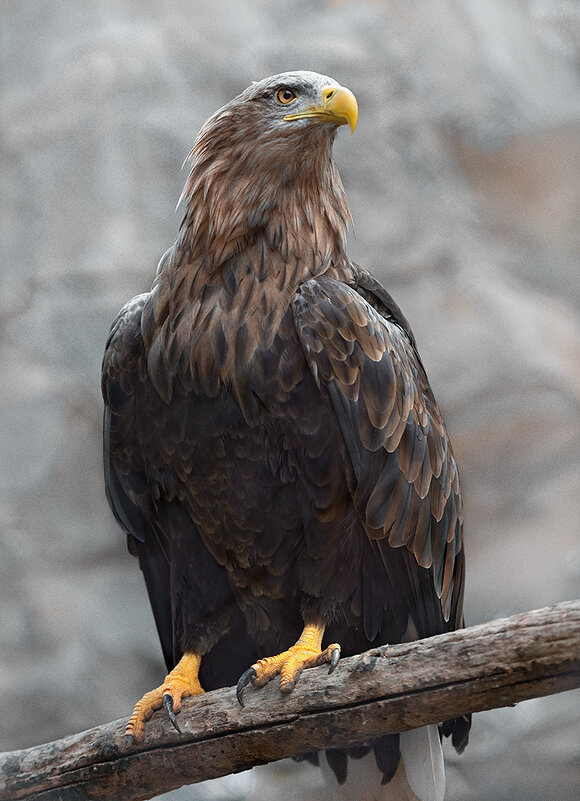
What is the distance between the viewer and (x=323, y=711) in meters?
1.92

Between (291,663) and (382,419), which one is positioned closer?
(291,663)

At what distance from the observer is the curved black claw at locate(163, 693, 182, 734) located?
6.92ft

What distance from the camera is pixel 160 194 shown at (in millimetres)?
3697

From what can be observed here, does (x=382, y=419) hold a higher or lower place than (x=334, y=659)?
higher

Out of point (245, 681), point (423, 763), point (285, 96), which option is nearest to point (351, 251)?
point (285, 96)

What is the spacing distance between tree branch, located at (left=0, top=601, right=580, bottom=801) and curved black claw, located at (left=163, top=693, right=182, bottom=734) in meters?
0.02

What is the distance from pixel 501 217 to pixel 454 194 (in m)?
0.21

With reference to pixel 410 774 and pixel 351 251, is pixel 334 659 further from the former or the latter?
pixel 351 251

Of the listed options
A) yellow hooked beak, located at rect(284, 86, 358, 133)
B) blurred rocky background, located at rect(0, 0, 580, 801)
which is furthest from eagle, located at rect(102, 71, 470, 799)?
blurred rocky background, located at rect(0, 0, 580, 801)

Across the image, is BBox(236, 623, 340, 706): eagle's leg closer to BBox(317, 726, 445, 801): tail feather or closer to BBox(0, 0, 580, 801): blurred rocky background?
BBox(317, 726, 445, 801): tail feather

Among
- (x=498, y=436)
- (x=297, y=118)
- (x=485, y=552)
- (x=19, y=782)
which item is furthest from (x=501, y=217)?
(x=19, y=782)

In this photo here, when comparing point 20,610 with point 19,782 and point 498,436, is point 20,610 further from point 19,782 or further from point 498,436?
point 498,436

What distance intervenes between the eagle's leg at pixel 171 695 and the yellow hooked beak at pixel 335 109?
4.55 feet

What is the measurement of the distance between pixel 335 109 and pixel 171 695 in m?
1.44
